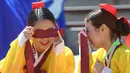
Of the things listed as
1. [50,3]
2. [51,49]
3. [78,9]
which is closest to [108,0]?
[78,9]

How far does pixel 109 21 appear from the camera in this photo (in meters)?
1.83

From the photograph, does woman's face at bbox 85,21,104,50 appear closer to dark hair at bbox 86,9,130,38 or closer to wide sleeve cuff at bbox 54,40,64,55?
dark hair at bbox 86,9,130,38

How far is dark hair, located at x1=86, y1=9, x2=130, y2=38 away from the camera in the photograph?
183 centimetres

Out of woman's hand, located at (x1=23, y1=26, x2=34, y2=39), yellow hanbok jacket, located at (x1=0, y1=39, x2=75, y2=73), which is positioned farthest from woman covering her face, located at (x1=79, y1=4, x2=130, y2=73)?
woman's hand, located at (x1=23, y1=26, x2=34, y2=39)

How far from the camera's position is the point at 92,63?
1893 mm

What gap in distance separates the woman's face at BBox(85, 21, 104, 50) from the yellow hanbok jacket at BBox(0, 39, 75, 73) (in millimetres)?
163

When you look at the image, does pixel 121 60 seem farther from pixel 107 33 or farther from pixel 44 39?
pixel 44 39

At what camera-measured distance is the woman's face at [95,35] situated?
1.83 m

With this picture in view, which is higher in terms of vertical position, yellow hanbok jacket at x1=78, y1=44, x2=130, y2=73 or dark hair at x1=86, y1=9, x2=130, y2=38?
dark hair at x1=86, y1=9, x2=130, y2=38

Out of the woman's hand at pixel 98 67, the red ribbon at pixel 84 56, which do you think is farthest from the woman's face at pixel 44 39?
the woman's hand at pixel 98 67

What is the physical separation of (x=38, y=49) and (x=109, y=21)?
0.38 metres

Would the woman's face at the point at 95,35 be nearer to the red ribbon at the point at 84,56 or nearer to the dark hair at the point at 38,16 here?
the red ribbon at the point at 84,56

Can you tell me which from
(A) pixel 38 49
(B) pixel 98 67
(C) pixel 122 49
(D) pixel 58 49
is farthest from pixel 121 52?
(A) pixel 38 49

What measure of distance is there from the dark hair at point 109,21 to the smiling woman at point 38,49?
7.2 inches
